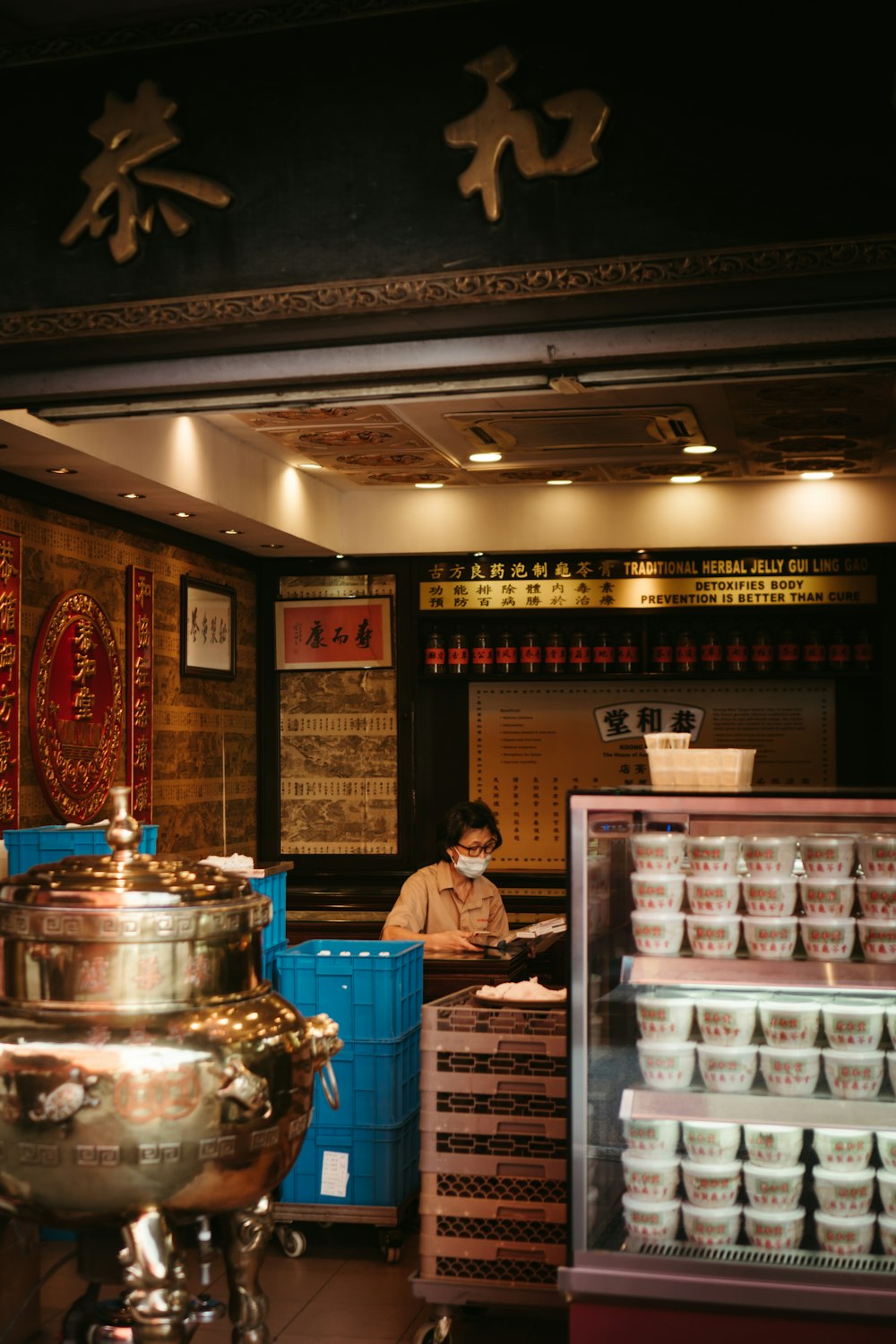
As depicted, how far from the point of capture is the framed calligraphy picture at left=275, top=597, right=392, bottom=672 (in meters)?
7.70

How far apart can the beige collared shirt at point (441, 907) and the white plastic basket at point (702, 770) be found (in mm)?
2271

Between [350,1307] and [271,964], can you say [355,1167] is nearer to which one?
→ [350,1307]

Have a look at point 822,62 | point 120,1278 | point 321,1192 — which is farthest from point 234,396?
point 321,1192

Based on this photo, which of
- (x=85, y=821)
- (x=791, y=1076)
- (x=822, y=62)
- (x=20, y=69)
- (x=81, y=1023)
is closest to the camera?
(x=81, y=1023)

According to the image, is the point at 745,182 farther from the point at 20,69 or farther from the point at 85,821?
the point at 85,821

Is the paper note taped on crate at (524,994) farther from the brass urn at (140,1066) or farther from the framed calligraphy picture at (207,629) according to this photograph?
the framed calligraphy picture at (207,629)

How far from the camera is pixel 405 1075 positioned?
4434 mm

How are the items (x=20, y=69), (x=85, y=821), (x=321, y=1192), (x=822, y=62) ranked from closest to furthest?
(x=822, y=62)
(x=20, y=69)
(x=321, y=1192)
(x=85, y=821)

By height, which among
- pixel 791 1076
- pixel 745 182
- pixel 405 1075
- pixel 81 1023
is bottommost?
pixel 405 1075

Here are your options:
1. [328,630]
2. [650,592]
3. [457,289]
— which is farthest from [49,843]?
[650,592]

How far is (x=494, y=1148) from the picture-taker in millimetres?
3664

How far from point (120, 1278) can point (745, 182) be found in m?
2.43

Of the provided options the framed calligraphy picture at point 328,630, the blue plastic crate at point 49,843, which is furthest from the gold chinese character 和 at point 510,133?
the framed calligraphy picture at point 328,630

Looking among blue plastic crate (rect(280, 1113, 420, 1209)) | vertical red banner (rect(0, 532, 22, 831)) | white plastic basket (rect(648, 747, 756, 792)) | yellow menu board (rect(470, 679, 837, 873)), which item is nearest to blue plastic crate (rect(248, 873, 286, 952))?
blue plastic crate (rect(280, 1113, 420, 1209))
